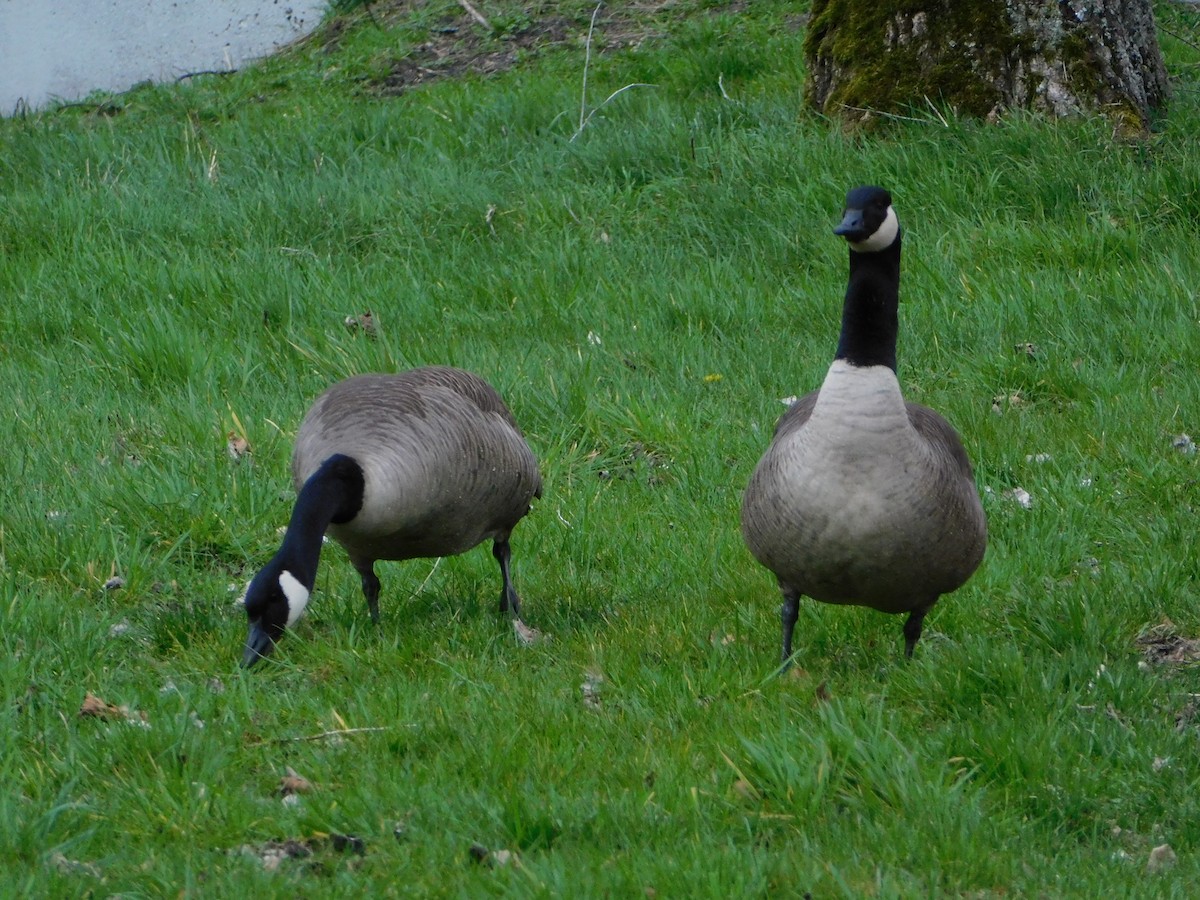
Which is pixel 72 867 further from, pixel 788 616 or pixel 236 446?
pixel 236 446

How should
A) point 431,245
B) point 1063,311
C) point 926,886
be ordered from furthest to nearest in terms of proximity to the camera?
point 431,245, point 1063,311, point 926,886

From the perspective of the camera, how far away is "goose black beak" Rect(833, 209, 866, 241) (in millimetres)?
4066

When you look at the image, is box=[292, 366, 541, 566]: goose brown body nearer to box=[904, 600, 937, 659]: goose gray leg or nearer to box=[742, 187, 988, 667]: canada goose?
box=[742, 187, 988, 667]: canada goose

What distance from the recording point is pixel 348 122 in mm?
10508

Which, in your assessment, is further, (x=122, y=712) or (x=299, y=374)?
(x=299, y=374)

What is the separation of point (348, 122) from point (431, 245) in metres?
2.02

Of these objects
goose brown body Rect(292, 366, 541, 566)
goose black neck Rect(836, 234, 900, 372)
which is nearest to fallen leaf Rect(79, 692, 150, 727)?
goose brown body Rect(292, 366, 541, 566)

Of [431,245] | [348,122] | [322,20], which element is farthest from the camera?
[322,20]

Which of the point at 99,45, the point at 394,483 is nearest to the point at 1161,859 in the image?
the point at 394,483

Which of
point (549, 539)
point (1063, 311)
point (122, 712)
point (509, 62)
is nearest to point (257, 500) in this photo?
point (549, 539)

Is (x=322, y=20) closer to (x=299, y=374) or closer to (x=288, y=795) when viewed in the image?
(x=299, y=374)

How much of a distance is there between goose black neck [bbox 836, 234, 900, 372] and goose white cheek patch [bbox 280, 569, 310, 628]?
1.80 meters

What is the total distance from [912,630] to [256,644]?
2089 mm

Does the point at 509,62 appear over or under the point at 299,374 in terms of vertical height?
over
